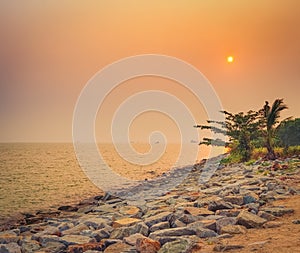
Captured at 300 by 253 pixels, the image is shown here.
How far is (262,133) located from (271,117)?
180 centimetres

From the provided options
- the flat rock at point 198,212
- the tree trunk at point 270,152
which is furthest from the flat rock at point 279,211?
the tree trunk at point 270,152

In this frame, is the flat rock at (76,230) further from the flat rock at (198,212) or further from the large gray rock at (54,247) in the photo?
the flat rock at (198,212)

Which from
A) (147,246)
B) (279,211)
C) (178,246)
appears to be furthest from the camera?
(279,211)

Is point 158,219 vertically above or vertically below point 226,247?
below

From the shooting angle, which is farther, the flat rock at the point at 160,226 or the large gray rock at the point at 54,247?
the flat rock at the point at 160,226

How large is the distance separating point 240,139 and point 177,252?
24.7 metres

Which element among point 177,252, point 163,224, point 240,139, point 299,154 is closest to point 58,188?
point 240,139

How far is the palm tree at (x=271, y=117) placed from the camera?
24.7 metres

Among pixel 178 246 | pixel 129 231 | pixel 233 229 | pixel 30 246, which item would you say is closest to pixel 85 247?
pixel 129 231

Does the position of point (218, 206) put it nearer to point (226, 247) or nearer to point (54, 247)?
point (226, 247)

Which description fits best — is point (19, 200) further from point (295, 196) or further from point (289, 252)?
point (289, 252)

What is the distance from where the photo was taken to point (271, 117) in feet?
82.1

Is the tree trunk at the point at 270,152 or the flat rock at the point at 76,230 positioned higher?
the tree trunk at the point at 270,152

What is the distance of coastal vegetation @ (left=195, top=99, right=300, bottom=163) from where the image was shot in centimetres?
2531
